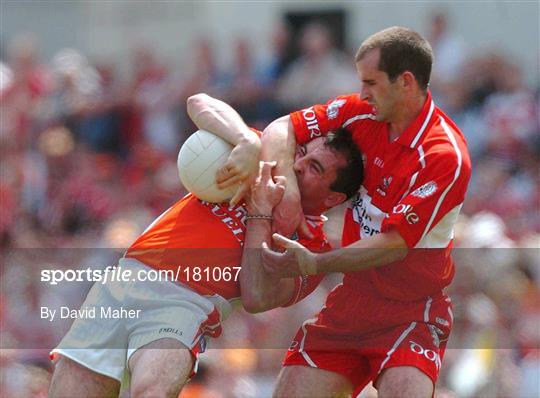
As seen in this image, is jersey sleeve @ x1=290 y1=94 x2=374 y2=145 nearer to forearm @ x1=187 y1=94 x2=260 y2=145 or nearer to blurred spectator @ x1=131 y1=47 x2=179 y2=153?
forearm @ x1=187 y1=94 x2=260 y2=145

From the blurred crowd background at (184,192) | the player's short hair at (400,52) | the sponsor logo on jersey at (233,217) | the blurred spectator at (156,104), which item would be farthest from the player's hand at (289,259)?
the blurred spectator at (156,104)

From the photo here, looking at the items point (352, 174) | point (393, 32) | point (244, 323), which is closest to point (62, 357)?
point (352, 174)

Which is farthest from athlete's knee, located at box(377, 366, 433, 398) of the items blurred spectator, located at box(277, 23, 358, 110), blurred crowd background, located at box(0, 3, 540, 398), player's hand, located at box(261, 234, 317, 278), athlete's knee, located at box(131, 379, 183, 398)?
blurred spectator, located at box(277, 23, 358, 110)

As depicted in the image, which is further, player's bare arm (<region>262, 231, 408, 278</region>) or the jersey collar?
the jersey collar

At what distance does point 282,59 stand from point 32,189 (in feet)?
9.74

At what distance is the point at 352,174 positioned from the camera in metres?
7.05

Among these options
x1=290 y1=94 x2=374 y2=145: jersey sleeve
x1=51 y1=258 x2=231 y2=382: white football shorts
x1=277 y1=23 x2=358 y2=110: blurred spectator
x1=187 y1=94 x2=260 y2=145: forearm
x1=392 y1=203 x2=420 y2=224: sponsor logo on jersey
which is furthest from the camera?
x1=277 y1=23 x2=358 y2=110: blurred spectator

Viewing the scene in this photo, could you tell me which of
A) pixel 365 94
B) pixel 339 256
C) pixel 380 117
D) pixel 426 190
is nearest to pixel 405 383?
pixel 339 256

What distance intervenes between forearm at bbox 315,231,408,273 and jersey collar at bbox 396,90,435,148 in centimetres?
49

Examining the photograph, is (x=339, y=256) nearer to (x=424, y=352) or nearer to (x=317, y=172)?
(x=317, y=172)

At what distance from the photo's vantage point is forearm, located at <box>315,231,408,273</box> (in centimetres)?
679

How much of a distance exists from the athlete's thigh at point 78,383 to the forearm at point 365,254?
1.26 m

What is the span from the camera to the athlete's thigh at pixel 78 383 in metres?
6.90

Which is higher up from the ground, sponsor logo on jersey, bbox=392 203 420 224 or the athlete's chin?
the athlete's chin
